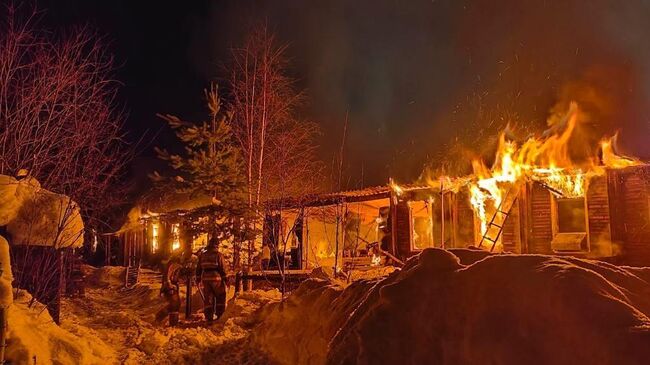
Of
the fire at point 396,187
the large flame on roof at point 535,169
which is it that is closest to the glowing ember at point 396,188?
the fire at point 396,187

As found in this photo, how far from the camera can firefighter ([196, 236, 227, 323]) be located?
12.8 metres

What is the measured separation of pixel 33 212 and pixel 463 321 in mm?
7599

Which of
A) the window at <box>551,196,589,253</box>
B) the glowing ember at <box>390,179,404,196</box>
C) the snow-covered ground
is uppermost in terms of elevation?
the glowing ember at <box>390,179,404,196</box>

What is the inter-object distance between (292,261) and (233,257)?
16.9ft

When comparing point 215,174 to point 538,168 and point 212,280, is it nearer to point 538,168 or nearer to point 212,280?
point 212,280

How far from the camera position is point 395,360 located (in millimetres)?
4797

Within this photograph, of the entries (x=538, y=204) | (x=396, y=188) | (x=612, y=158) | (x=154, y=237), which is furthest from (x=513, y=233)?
(x=154, y=237)

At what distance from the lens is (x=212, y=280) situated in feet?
41.9

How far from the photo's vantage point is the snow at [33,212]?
8.47 meters

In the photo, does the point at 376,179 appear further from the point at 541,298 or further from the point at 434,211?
the point at 541,298

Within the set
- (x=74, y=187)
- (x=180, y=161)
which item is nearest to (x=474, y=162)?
(x=180, y=161)

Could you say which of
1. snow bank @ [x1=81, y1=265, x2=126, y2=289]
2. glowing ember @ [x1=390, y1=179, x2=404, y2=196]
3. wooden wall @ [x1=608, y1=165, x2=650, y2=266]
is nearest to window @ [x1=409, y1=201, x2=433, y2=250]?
glowing ember @ [x1=390, y1=179, x2=404, y2=196]

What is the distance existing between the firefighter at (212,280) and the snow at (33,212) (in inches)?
153

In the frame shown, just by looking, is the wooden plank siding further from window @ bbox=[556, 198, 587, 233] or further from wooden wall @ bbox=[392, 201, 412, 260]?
wooden wall @ bbox=[392, 201, 412, 260]
